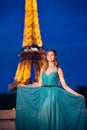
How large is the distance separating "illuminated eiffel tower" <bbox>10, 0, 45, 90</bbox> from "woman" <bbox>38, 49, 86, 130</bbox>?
21637 millimetres

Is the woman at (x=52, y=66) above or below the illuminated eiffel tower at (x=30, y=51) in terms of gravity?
below

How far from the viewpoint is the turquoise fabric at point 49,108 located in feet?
14.0

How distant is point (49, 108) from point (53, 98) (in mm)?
115

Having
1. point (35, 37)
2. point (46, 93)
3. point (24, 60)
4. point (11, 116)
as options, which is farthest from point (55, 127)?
point (35, 37)

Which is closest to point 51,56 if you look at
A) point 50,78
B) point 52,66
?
point 52,66

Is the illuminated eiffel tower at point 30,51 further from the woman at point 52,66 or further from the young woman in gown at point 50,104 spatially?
the woman at point 52,66

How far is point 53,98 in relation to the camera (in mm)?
Answer: 4238

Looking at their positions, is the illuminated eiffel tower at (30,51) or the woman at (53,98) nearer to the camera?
the woman at (53,98)

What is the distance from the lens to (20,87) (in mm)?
4703

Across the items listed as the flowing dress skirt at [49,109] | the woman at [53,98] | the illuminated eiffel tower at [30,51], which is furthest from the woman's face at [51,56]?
the illuminated eiffel tower at [30,51]

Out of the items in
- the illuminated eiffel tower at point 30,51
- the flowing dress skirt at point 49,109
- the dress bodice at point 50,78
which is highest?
the illuminated eiffel tower at point 30,51

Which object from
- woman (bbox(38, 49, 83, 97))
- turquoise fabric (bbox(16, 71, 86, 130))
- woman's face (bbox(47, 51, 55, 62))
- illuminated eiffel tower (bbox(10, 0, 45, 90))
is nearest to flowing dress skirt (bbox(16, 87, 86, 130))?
turquoise fabric (bbox(16, 71, 86, 130))

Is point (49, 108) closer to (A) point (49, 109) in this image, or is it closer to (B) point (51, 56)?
(A) point (49, 109)

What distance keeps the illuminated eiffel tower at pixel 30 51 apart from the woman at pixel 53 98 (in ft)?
71.0
